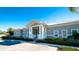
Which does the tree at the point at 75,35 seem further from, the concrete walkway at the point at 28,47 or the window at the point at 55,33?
the concrete walkway at the point at 28,47

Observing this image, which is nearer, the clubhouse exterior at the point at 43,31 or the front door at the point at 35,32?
the clubhouse exterior at the point at 43,31

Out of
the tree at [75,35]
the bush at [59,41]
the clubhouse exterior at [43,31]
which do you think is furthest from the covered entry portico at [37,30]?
the tree at [75,35]

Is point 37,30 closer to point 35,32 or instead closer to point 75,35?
point 35,32

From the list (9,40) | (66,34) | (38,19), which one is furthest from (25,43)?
(66,34)

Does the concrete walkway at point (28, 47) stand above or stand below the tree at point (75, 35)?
below

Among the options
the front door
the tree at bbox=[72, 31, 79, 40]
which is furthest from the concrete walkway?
the tree at bbox=[72, 31, 79, 40]

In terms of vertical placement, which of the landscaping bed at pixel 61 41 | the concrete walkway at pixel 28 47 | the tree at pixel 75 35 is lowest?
the concrete walkway at pixel 28 47
